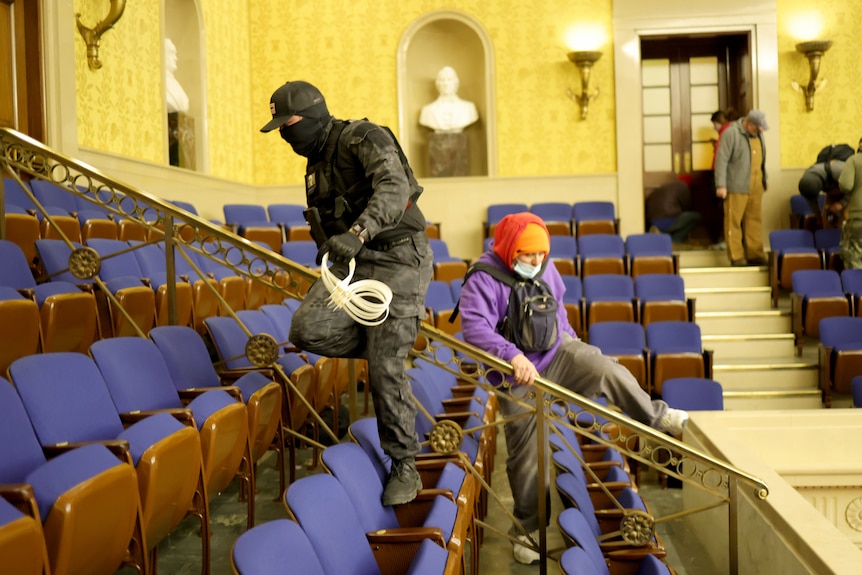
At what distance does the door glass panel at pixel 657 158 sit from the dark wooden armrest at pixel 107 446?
7904mm

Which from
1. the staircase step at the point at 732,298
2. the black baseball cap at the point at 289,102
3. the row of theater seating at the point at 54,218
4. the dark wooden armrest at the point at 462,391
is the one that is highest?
the black baseball cap at the point at 289,102

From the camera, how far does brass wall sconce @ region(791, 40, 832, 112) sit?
321 inches

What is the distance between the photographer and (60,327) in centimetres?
280

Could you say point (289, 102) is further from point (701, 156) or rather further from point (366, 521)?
point (701, 156)

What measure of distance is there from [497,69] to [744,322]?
3562mm

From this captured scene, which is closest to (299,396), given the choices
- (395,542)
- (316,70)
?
(395,542)

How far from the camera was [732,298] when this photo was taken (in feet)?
22.5

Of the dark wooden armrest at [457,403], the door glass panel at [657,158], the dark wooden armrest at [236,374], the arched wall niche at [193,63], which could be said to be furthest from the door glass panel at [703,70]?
the dark wooden armrest at [236,374]

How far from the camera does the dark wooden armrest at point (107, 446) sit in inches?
73.8

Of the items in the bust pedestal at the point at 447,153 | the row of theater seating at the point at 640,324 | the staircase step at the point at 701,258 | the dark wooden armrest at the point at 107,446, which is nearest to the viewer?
the dark wooden armrest at the point at 107,446

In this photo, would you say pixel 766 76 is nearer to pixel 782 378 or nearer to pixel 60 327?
pixel 782 378

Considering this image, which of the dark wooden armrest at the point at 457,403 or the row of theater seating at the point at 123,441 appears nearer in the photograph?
the row of theater seating at the point at 123,441

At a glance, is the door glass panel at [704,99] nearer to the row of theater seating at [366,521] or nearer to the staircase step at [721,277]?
the staircase step at [721,277]

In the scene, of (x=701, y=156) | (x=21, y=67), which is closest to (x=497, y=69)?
(x=701, y=156)
